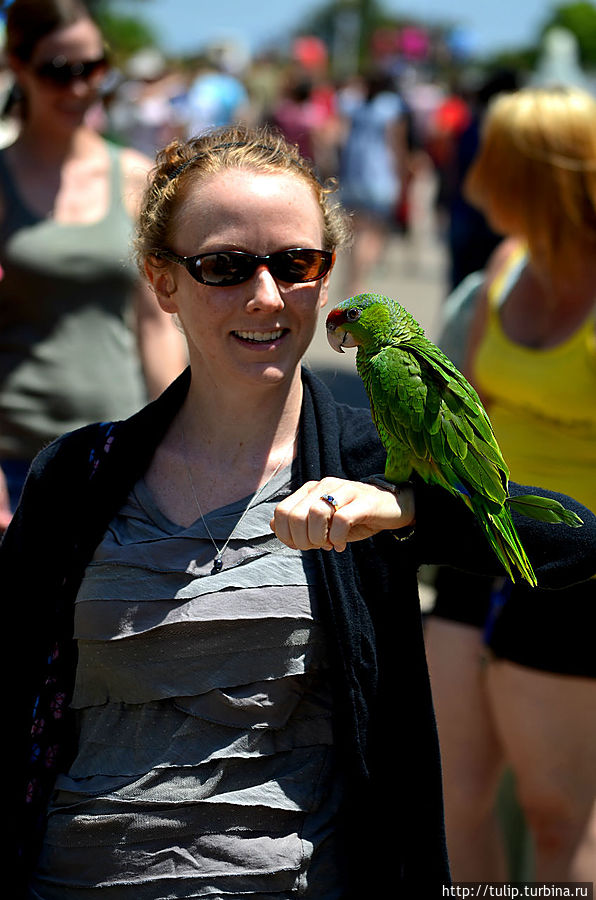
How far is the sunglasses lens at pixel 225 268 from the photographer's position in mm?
1678

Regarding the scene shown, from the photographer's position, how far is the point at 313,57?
28.9 m

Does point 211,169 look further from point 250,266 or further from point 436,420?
point 436,420

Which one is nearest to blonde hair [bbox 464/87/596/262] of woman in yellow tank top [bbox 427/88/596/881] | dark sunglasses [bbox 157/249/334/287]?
woman in yellow tank top [bbox 427/88/596/881]

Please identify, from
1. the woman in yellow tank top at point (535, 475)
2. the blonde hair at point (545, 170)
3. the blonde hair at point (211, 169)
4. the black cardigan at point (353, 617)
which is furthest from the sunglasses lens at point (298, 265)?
the blonde hair at point (545, 170)

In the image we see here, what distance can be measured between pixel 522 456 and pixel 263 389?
1.08 metres

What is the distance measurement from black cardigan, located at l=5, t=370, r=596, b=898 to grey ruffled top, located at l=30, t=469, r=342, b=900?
2.0 inches

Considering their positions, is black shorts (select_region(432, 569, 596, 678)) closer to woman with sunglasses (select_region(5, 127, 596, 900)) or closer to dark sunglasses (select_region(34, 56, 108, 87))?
woman with sunglasses (select_region(5, 127, 596, 900))

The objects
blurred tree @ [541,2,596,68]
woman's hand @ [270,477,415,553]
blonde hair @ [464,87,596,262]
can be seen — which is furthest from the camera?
blurred tree @ [541,2,596,68]

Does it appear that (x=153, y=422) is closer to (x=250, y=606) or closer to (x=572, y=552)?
(x=250, y=606)

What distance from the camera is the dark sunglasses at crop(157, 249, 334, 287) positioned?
1681 mm

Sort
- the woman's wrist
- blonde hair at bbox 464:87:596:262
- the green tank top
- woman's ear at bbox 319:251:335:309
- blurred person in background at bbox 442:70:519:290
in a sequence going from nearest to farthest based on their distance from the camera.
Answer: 1. the woman's wrist
2. woman's ear at bbox 319:251:335:309
3. blonde hair at bbox 464:87:596:262
4. the green tank top
5. blurred person in background at bbox 442:70:519:290

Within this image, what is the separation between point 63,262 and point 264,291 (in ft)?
4.38

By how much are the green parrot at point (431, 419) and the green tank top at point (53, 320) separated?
1503 millimetres

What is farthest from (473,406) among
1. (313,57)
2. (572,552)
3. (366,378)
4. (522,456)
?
(313,57)
